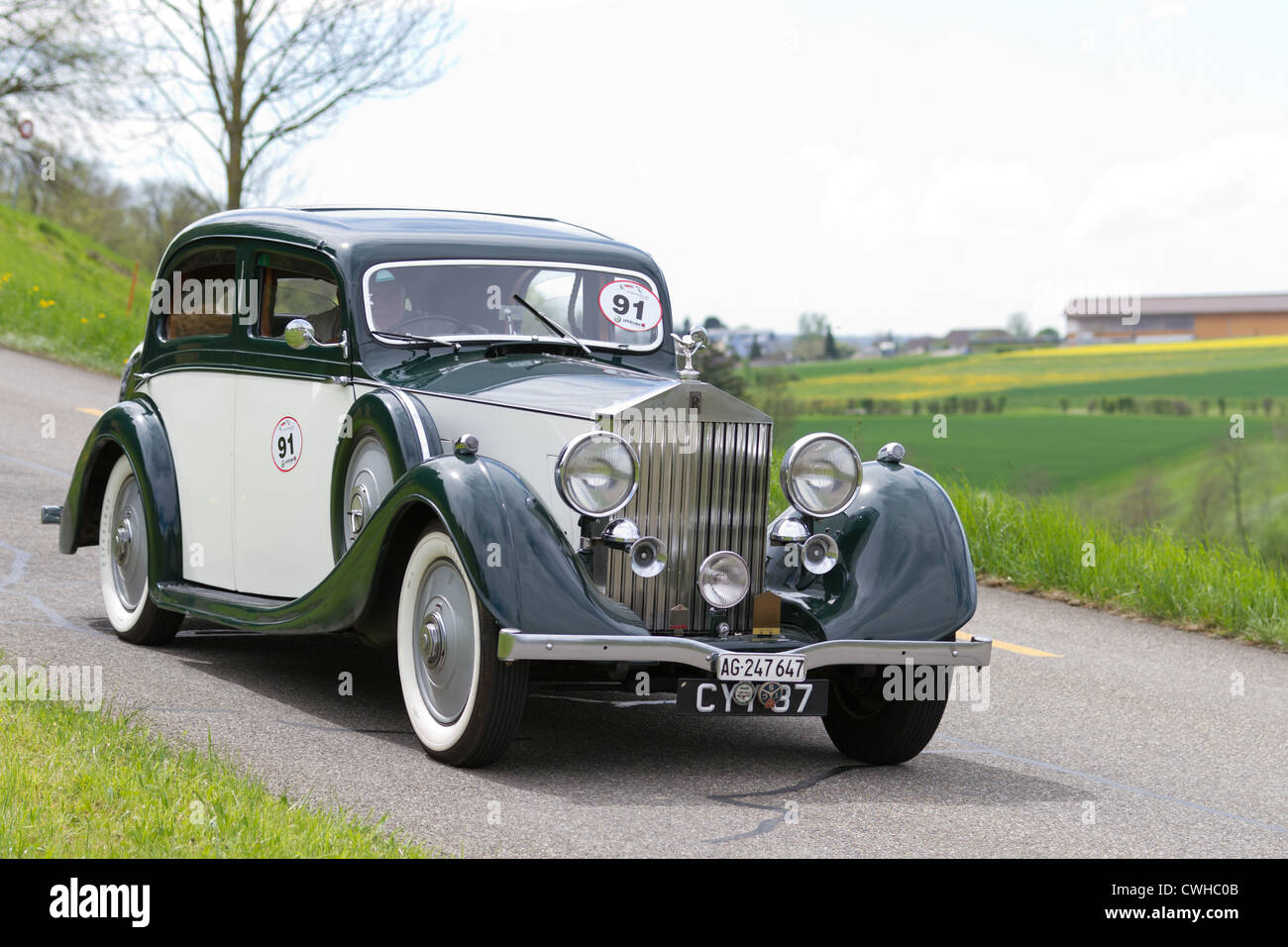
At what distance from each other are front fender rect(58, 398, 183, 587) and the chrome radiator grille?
9.34ft

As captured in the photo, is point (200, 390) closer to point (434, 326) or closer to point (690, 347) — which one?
point (434, 326)

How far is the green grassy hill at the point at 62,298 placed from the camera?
2152 cm

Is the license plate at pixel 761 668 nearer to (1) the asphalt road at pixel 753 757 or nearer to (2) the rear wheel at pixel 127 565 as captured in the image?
(1) the asphalt road at pixel 753 757

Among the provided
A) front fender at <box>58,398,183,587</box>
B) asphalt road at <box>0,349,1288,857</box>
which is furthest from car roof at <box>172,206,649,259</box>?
asphalt road at <box>0,349,1288,857</box>

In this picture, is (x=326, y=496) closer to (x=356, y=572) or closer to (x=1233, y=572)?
(x=356, y=572)

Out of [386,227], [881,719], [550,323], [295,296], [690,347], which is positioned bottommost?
[881,719]

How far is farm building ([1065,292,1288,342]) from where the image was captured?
5131 centimetres

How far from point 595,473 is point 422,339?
1520 millimetres

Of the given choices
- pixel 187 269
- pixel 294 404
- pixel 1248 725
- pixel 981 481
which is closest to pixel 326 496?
pixel 294 404

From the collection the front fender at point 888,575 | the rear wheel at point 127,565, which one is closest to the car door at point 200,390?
the rear wheel at point 127,565

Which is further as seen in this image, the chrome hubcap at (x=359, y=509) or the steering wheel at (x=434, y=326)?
the steering wheel at (x=434, y=326)

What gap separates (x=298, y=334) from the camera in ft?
21.6

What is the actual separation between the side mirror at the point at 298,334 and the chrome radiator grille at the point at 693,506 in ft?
5.59

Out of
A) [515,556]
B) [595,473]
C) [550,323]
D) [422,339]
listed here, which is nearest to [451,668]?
[515,556]
